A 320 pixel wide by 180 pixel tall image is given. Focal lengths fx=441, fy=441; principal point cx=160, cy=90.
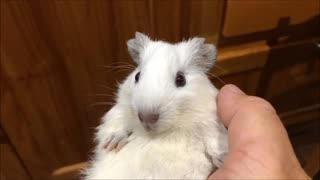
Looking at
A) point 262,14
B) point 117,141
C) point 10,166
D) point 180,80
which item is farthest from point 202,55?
point 10,166

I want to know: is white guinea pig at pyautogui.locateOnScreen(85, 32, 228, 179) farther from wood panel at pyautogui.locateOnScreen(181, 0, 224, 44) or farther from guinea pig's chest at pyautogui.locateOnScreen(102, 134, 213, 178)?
wood panel at pyautogui.locateOnScreen(181, 0, 224, 44)

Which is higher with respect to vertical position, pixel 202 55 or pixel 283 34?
pixel 202 55

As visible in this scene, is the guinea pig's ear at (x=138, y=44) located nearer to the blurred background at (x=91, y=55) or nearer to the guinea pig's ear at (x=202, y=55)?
the guinea pig's ear at (x=202, y=55)

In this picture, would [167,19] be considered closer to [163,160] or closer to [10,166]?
[163,160]

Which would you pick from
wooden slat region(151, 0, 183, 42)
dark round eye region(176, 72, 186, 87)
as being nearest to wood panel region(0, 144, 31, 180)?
wooden slat region(151, 0, 183, 42)

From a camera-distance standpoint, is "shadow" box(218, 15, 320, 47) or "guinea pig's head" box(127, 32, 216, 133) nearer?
"guinea pig's head" box(127, 32, 216, 133)

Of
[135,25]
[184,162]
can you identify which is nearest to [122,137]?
[184,162]

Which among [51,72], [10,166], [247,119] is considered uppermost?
[247,119]
